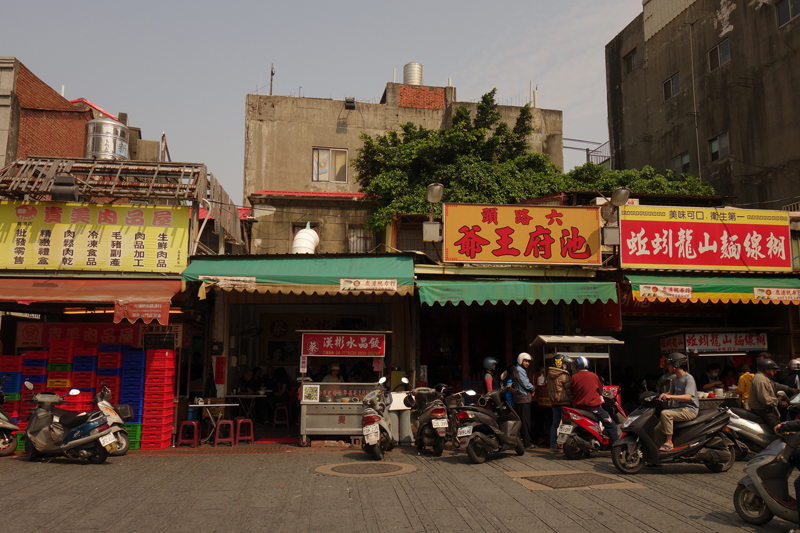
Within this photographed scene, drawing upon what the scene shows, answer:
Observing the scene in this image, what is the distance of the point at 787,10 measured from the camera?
21.1 metres

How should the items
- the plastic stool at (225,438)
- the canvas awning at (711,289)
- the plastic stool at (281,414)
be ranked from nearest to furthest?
the plastic stool at (225,438)
the canvas awning at (711,289)
the plastic stool at (281,414)

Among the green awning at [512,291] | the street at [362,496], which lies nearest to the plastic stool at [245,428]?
the street at [362,496]

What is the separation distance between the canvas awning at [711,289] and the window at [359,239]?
939 cm

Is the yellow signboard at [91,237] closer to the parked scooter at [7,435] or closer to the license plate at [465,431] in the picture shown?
the parked scooter at [7,435]

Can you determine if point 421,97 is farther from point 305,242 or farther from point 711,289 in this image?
point 711,289

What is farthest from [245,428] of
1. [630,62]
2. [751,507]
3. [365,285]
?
[630,62]

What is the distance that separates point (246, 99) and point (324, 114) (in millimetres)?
2970

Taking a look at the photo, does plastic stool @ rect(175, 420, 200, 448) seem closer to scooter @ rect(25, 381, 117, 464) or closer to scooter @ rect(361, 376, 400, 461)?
scooter @ rect(25, 381, 117, 464)

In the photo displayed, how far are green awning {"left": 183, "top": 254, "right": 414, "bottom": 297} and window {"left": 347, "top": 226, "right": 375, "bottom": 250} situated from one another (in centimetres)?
737

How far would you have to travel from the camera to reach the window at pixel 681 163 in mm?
25828

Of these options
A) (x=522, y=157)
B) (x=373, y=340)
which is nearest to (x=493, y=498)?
(x=373, y=340)

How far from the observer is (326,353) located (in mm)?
12023

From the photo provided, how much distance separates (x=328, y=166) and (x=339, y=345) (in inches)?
464

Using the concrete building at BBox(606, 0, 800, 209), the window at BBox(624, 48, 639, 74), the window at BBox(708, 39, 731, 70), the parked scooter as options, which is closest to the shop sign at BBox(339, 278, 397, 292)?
the parked scooter
